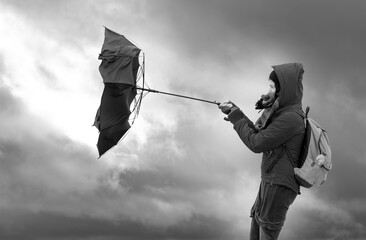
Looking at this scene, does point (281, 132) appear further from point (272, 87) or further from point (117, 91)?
point (117, 91)

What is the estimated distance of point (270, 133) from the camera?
352 inches

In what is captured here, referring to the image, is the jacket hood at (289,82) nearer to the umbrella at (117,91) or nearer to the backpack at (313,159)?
the backpack at (313,159)

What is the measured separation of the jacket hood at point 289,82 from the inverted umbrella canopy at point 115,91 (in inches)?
128

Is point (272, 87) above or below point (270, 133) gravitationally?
above

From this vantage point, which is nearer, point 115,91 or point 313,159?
point 313,159

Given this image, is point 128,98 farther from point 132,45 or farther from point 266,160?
point 266,160

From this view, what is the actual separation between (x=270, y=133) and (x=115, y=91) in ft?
11.8

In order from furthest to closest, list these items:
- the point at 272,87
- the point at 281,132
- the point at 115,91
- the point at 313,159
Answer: the point at 115,91 → the point at 272,87 → the point at 313,159 → the point at 281,132

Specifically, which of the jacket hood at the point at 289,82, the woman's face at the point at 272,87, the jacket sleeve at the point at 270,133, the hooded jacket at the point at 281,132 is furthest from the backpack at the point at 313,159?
the woman's face at the point at 272,87

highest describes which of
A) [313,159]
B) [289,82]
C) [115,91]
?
[115,91]

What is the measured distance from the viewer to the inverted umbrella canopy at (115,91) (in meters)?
10.7

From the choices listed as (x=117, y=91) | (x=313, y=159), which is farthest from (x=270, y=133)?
A: (x=117, y=91)

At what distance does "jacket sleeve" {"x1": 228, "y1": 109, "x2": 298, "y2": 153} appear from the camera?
8.91 m

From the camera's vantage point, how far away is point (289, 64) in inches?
366
